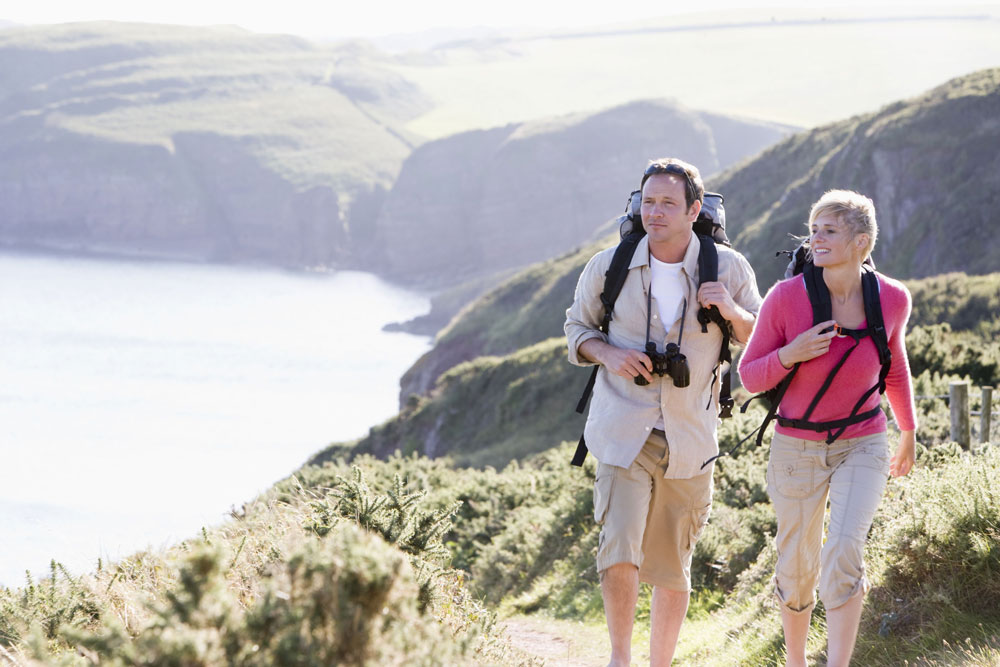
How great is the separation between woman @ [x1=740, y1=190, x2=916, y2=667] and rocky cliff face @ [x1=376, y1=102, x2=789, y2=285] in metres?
170

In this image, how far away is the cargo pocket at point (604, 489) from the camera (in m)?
4.43

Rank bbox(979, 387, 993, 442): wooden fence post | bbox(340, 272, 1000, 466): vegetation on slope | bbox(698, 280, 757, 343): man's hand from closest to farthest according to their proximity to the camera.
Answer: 1. bbox(698, 280, 757, 343): man's hand
2. bbox(979, 387, 993, 442): wooden fence post
3. bbox(340, 272, 1000, 466): vegetation on slope

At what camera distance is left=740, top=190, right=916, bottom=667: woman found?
4.04m

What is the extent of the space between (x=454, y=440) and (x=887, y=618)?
32173 millimetres

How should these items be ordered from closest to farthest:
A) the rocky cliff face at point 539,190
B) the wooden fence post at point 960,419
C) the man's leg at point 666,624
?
the man's leg at point 666,624, the wooden fence post at point 960,419, the rocky cliff face at point 539,190

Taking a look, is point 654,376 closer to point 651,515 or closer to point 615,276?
point 615,276

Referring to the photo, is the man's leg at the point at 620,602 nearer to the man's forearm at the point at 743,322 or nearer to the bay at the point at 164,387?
the man's forearm at the point at 743,322

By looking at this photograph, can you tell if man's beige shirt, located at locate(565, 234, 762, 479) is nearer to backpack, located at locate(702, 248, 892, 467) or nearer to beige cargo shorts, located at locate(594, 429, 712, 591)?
beige cargo shorts, located at locate(594, 429, 712, 591)

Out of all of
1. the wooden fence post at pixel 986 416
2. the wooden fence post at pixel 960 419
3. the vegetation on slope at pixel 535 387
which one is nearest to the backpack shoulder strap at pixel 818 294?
the wooden fence post at pixel 960 419

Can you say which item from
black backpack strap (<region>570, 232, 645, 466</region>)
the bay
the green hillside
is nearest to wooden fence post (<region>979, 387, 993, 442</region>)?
black backpack strap (<region>570, 232, 645, 466</region>)

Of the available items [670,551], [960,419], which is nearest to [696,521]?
[670,551]

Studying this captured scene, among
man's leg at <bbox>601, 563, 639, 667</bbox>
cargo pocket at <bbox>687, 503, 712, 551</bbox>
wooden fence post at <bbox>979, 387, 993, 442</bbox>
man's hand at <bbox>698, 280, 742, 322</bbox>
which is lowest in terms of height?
wooden fence post at <bbox>979, 387, 993, 442</bbox>

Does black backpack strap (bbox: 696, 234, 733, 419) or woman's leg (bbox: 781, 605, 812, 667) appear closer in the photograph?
woman's leg (bbox: 781, 605, 812, 667)

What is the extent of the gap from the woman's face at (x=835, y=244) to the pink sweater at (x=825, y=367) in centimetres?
17
